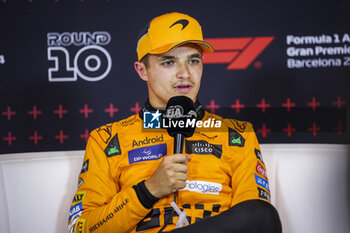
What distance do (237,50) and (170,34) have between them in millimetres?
517

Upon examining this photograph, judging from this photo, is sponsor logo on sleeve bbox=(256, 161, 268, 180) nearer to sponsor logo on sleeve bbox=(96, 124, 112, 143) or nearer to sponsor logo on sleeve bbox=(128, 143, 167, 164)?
sponsor logo on sleeve bbox=(128, 143, 167, 164)

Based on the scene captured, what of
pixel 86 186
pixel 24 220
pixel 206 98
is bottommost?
pixel 24 220

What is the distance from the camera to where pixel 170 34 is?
1298 millimetres

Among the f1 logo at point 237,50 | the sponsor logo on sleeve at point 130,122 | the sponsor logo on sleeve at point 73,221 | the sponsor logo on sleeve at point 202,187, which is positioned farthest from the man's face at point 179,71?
the sponsor logo on sleeve at point 73,221

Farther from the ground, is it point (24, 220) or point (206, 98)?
point (206, 98)

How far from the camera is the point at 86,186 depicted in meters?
1.24

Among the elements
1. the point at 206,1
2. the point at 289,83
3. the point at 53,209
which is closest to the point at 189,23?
the point at 206,1

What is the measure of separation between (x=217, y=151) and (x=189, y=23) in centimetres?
45

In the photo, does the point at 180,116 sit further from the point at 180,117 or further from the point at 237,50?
the point at 237,50

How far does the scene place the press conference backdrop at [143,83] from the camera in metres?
1.68

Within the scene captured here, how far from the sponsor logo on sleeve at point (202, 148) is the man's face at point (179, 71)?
15cm

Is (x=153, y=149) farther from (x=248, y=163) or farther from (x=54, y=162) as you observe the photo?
(x=54, y=162)

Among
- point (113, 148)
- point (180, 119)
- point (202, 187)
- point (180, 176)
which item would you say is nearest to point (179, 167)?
point (180, 176)

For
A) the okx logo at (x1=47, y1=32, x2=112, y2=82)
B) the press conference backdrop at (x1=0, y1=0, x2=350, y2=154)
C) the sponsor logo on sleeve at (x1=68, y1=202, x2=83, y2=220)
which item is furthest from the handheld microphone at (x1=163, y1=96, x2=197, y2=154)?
the okx logo at (x1=47, y1=32, x2=112, y2=82)
